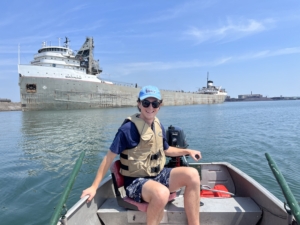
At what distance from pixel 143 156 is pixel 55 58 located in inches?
1739

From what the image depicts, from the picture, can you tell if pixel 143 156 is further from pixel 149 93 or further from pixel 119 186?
pixel 149 93

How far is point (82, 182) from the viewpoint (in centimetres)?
603

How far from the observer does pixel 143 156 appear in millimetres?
2641

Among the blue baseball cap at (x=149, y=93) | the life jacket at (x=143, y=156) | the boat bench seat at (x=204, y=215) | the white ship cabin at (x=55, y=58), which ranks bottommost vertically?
the boat bench seat at (x=204, y=215)

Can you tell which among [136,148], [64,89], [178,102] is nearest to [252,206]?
[136,148]

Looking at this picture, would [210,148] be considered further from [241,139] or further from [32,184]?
[32,184]

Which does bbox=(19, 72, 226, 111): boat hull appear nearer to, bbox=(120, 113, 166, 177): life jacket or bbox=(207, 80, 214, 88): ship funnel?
bbox=(120, 113, 166, 177): life jacket

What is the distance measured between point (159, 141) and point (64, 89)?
3932 cm

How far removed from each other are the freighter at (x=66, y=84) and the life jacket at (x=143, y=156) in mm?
38885

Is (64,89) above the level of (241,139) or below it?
above

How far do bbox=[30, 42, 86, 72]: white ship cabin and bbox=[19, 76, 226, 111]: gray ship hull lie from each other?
4.80 m

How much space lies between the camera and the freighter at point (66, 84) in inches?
1465

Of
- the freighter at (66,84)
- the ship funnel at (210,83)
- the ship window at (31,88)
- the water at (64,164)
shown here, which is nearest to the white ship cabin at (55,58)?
the freighter at (66,84)

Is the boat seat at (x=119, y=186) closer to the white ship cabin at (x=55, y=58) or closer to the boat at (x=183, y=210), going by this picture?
the boat at (x=183, y=210)
